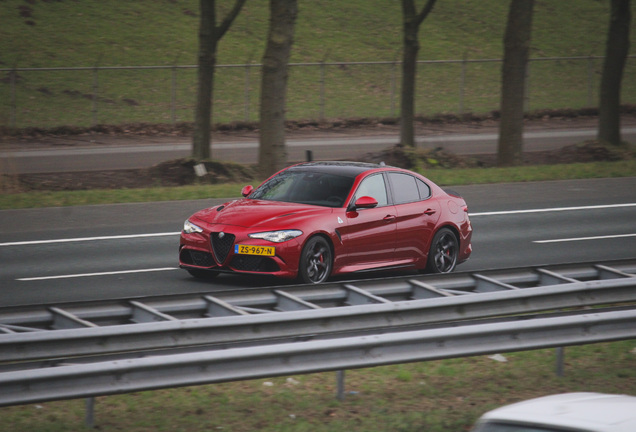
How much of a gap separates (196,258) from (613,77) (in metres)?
18.9

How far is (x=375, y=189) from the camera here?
12.1m

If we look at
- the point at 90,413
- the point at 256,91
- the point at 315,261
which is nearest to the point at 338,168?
the point at 315,261

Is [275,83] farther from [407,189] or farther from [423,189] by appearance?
[407,189]

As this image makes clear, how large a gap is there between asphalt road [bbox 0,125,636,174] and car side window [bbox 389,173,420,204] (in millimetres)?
13658

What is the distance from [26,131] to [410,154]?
14.9 m

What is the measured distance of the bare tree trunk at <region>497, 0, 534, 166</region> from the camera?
76.6 ft

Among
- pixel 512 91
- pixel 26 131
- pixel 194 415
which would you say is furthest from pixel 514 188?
pixel 26 131

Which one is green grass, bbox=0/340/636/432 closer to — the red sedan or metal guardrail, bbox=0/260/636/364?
metal guardrail, bbox=0/260/636/364

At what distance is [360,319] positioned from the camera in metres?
7.59

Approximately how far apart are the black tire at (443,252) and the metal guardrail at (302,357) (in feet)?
16.0

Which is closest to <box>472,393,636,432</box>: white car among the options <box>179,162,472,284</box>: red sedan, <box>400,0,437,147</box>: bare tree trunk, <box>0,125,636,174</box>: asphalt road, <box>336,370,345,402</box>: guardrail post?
<box>336,370,345,402</box>: guardrail post

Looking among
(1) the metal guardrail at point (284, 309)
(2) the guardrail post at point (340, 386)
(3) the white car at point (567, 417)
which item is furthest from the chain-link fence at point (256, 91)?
(3) the white car at point (567, 417)

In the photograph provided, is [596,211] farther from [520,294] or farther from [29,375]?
[29,375]

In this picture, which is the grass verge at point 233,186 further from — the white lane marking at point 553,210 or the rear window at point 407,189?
the rear window at point 407,189
